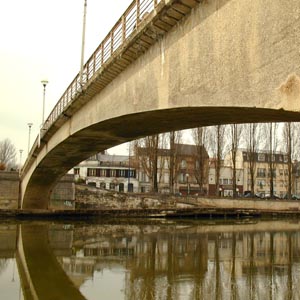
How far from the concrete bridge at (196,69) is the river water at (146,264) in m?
4.54

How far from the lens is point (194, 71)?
23.0ft

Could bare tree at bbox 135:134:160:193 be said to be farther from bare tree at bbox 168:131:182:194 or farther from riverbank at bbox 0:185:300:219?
riverbank at bbox 0:185:300:219

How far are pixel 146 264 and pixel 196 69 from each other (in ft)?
32.5

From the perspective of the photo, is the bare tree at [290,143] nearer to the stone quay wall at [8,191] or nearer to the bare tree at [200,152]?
the bare tree at [200,152]

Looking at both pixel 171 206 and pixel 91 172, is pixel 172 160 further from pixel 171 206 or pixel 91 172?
pixel 91 172

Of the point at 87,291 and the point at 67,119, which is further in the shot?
the point at 67,119

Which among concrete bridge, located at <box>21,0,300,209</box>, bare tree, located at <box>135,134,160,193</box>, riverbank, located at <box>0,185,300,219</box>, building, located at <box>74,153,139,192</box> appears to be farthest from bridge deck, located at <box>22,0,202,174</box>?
building, located at <box>74,153,139,192</box>

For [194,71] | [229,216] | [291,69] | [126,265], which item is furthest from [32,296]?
[229,216]

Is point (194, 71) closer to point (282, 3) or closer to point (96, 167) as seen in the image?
point (282, 3)

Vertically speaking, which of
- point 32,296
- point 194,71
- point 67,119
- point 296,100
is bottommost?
point 32,296

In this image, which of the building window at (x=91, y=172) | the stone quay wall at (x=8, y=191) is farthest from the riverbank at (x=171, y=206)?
the building window at (x=91, y=172)

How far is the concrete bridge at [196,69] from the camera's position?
16.3 feet

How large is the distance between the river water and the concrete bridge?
4.54 metres

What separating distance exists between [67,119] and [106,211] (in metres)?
18.4
